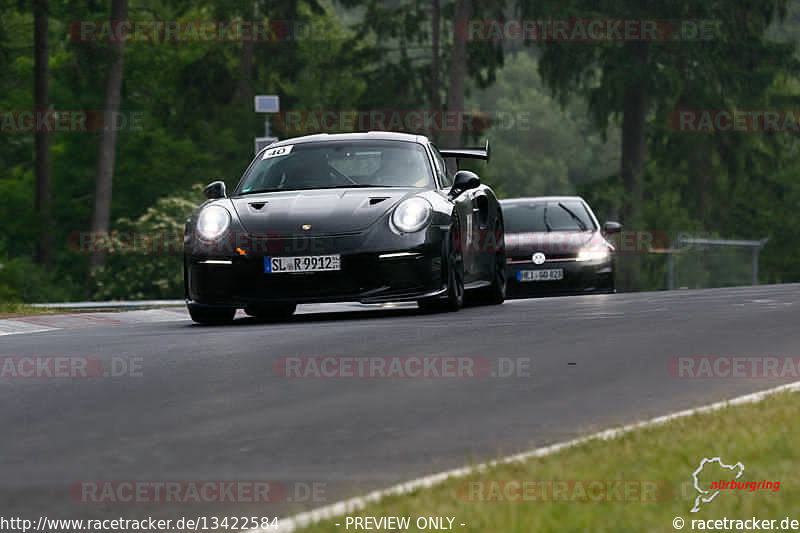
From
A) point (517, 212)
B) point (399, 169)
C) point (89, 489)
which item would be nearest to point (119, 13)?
point (517, 212)

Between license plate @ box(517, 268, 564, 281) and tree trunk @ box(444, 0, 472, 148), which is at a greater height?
tree trunk @ box(444, 0, 472, 148)

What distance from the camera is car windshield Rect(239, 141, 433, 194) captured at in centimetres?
1430

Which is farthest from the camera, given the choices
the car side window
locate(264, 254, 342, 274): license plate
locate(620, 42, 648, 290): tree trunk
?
locate(620, 42, 648, 290): tree trunk

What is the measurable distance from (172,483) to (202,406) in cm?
201

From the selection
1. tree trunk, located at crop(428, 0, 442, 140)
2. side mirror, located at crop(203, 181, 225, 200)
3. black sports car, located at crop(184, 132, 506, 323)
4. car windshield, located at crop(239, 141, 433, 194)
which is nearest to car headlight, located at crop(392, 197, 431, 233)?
black sports car, located at crop(184, 132, 506, 323)

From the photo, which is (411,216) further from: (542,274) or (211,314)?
(542,274)

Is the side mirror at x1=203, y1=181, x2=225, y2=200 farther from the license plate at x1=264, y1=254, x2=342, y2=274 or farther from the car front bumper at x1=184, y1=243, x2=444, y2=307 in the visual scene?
the license plate at x1=264, y1=254, x2=342, y2=274

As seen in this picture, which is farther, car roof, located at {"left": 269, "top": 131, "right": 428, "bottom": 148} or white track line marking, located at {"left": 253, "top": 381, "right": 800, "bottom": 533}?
car roof, located at {"left": 269, "top": 131, "right": 428, "bottom": 148}

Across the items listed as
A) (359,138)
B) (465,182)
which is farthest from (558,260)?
(465,182)

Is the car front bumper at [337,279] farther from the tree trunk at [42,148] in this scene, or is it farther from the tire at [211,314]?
the tree trunk at [42,148]

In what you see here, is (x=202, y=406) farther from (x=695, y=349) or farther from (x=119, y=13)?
(x=119, y=13)

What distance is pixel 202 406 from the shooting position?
8352 mm

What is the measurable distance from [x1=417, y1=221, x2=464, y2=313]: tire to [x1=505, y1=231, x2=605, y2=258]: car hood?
708 centimetres

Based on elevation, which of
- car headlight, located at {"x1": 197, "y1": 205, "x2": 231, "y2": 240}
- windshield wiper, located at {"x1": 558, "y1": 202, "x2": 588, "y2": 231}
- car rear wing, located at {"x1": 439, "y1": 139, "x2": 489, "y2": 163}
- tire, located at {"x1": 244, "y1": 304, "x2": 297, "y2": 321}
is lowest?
windshield wiper, located at {"x1": 558, "y1": 202, "x2": 588, "y2": 231}
